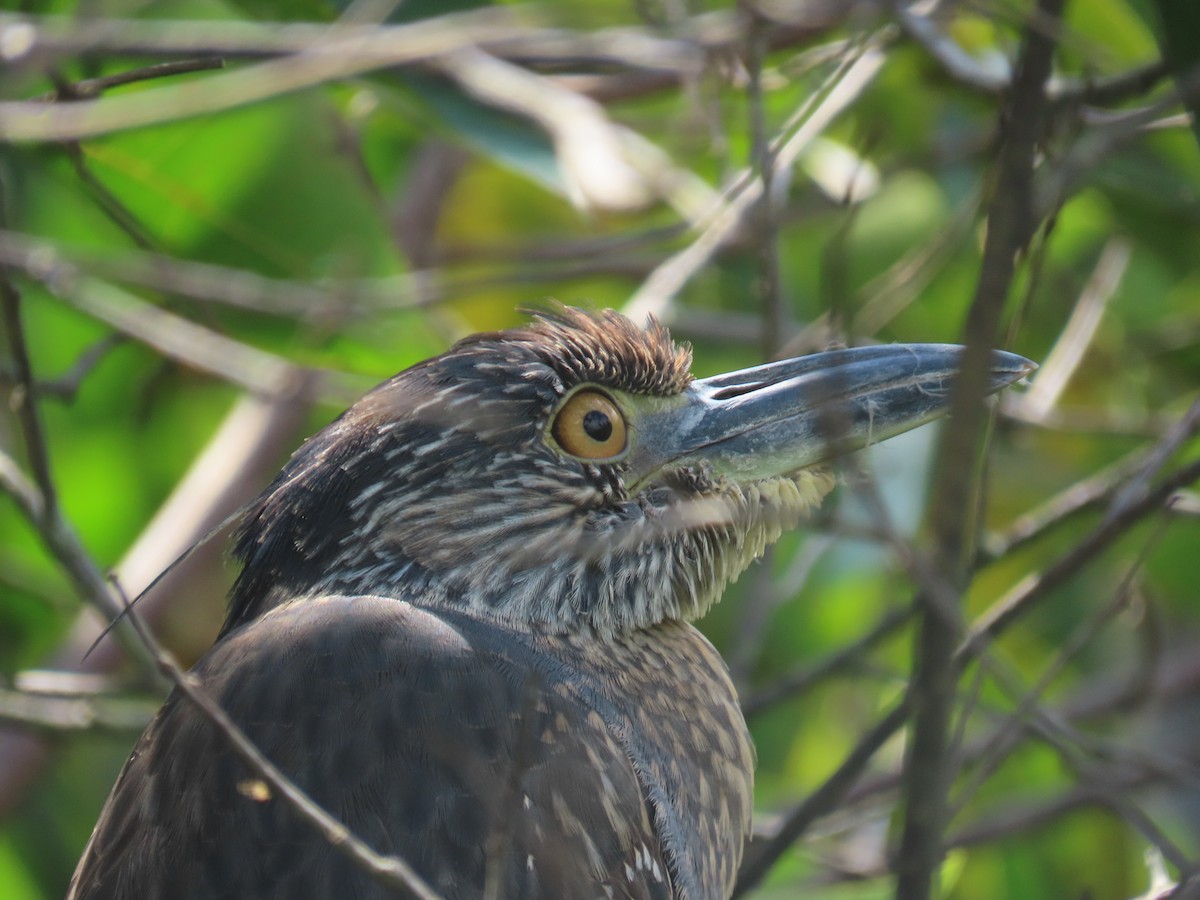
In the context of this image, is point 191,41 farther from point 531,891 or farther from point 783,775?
point 783,775

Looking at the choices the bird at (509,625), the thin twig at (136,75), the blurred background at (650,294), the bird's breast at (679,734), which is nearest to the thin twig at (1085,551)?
the blurred background at (650,294)

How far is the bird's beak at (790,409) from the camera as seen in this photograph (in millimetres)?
2531

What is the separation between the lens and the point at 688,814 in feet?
8.12

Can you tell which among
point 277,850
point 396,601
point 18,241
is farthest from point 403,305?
point 277,850

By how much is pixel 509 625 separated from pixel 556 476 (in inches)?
11.6

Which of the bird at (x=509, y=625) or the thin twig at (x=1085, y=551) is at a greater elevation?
the thin twig at (x=1085, y=551)

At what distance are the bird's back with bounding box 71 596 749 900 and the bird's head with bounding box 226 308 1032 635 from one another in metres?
0.18

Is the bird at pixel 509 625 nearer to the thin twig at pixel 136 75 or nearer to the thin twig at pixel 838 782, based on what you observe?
the thin twig at pixel 838 782

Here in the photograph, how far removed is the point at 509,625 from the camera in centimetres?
257

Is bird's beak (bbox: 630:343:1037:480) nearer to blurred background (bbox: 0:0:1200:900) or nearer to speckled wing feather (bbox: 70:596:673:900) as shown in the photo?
blurred background (bbox: 0:0:1200:900)

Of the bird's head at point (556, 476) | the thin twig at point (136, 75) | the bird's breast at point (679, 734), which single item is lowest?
the bird's breast at point (679, 734)

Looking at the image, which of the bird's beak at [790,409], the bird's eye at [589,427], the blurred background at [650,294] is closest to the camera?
the bird's beak at [790,409]

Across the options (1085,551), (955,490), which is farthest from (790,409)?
(955,490)

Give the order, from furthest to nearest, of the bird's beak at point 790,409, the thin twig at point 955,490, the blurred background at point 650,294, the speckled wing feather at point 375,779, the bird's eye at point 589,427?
the blurred background at point 650,294
the bird's eye at point 589,427
the bird's beak at point 790,409
the speckled wing feather at point 375,779
the thin twig at point 955,490
